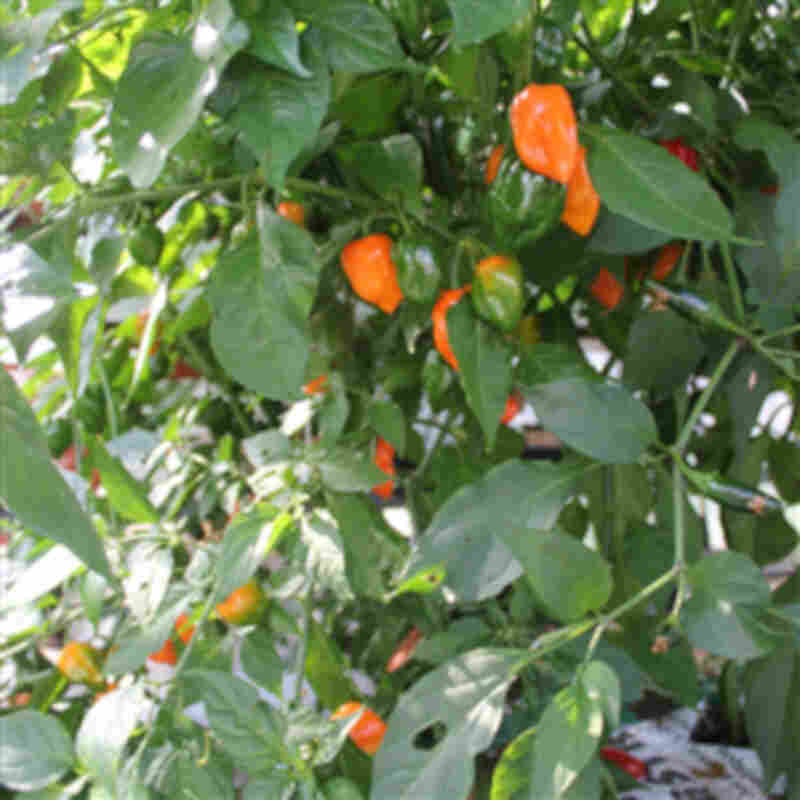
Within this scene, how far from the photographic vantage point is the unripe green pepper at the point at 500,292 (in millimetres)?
420

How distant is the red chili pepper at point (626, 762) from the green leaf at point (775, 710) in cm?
24

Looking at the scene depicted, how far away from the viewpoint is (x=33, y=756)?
1.38ft

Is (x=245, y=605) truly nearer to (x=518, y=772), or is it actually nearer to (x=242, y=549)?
(x=242, y=549)

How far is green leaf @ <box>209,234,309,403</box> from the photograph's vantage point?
39cm

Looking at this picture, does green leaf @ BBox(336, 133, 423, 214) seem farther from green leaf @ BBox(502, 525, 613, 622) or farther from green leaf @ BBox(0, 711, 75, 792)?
green leaf @ BBox(0, 711, 75, 792)

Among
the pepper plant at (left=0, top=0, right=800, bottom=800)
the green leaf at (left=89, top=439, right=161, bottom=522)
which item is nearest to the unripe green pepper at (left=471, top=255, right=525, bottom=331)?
the pepper plant at (left=0, top=0, right=800, bottom=800)

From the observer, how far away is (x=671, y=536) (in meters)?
0.50

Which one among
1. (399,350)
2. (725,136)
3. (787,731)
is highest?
(725,136)

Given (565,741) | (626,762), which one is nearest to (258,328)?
(565,741)

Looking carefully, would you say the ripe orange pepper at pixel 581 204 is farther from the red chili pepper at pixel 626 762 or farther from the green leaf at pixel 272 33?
the red chili pepper at pixel 626 762

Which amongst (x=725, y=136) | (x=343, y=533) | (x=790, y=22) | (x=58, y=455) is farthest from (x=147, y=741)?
(x=790, y=22)

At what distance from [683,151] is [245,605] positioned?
14.2 inches

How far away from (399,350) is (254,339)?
246 mm

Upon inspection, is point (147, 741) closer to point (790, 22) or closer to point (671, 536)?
point (671, 536)
